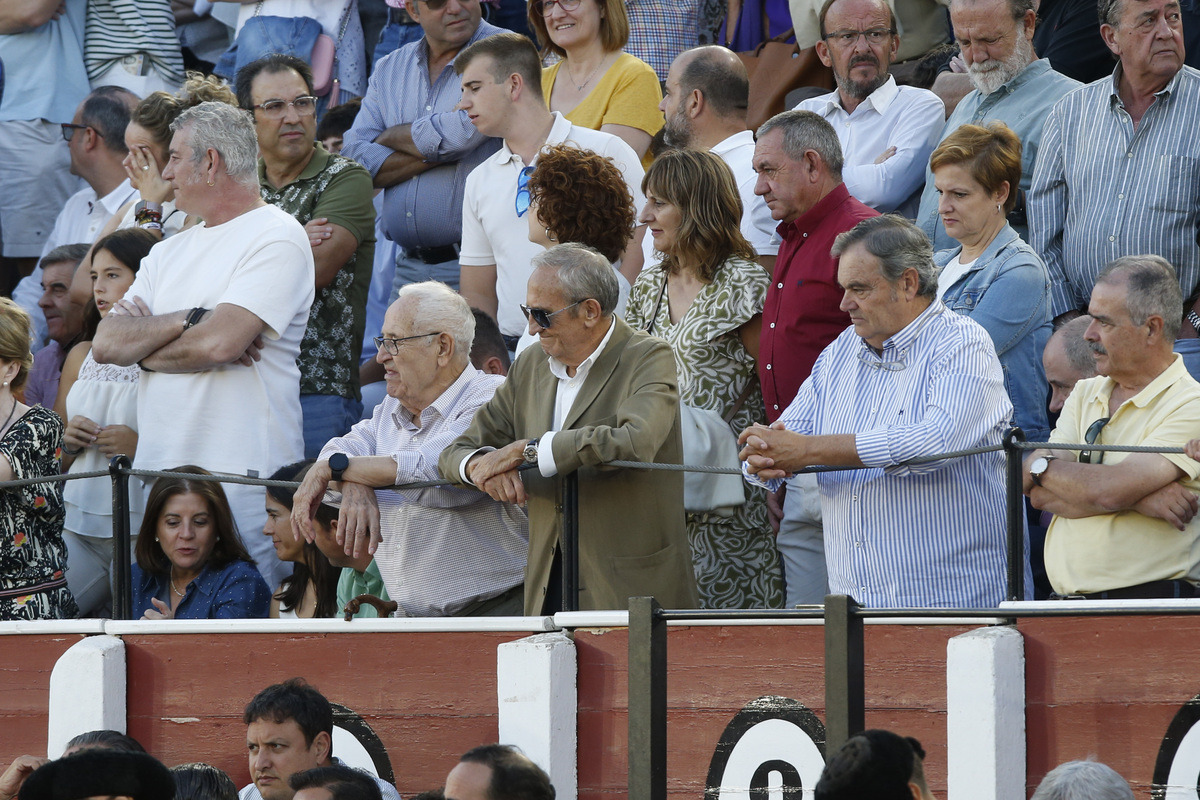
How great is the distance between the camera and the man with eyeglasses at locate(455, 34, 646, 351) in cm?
686

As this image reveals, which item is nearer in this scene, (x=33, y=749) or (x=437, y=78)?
(x=33, y=749)

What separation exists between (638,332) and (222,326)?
167cm

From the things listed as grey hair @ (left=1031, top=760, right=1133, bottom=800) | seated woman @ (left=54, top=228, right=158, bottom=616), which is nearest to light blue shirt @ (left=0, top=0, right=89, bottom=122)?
seated woman @ (left=54, top=228, right=158, bottom=616)

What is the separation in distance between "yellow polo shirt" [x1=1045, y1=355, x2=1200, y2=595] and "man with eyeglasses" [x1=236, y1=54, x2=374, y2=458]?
3.33 metres

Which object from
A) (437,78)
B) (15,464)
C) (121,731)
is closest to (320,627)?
(121,731)

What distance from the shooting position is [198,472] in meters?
6.02

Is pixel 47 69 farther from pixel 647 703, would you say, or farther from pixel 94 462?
pixel 647 703

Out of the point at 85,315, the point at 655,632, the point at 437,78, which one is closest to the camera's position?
the point at 655,632

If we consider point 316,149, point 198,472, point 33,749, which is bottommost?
point 33,749

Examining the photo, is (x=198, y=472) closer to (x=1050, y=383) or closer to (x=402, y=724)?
(x=402, y=724)

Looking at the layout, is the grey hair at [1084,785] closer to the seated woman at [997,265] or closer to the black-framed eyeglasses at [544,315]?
the seated woman at [997,265]

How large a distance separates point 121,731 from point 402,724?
3.41 ft

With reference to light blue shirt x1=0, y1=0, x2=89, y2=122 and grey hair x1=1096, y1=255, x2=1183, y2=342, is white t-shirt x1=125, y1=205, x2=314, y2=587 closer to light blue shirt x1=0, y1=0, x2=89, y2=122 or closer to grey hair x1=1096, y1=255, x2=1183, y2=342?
grey hair x1=1096, y1=255, x2=1183, y2=342

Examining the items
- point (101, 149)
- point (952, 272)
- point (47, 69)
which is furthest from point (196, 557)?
point (47, 69)
